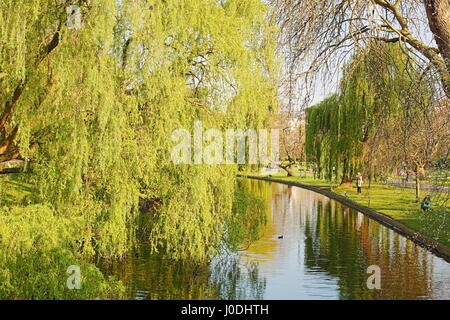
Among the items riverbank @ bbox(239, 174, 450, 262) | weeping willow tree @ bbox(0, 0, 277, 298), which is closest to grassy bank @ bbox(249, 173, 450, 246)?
riverbank @ bbox(239, 174, 450, 262)

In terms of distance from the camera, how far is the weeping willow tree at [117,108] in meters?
11.8

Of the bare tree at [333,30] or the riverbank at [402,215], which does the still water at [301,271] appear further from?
the bare tree at [333,30]

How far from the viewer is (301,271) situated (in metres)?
16.0

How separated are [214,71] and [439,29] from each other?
6.27 m

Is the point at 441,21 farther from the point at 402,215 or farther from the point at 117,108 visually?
the point at 402,215

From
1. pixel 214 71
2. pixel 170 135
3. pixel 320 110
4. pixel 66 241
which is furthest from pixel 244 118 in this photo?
pixel 320 110

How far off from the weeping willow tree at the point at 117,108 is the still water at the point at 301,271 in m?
0.91

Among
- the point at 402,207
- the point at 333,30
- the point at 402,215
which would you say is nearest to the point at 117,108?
the point at 333,30

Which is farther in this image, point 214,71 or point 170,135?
point 214,71

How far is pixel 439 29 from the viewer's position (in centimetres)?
959

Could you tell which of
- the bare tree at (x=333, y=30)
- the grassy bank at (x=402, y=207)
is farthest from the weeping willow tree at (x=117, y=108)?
the grassy bank at (x=402, y=207)
